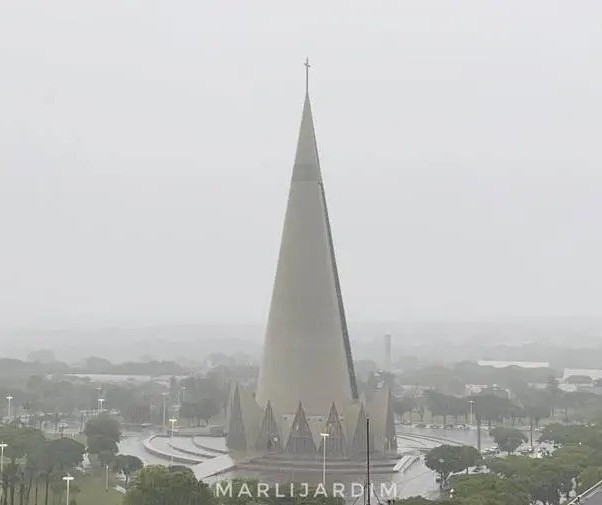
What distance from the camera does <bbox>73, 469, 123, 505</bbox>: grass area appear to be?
22464 millimetres

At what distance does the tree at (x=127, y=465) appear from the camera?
25.6 meters

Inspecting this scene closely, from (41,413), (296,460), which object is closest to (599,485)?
(296,460)

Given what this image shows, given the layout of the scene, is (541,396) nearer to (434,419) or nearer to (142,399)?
(434,419)

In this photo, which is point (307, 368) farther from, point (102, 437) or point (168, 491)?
point (168, 491)

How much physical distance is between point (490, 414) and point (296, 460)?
18.6 metres

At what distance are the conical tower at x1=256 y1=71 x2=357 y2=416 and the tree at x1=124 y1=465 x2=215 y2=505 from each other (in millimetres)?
9376

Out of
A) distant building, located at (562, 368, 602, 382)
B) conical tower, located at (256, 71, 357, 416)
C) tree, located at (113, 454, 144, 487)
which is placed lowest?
tree, located at (113, 454, 144, 487)

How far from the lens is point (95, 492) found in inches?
937

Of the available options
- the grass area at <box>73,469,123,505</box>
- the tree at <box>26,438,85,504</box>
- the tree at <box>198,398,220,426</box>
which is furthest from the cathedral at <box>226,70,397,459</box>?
the tree at <box>198,398,220,426</box>

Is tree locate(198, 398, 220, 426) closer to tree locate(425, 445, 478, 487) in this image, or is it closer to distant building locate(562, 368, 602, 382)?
tree locate(425, 445, 478, 487)

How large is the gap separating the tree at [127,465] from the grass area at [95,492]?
359 millimetres

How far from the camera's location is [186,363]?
239 feet

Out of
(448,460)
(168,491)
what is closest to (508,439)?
(448,460)

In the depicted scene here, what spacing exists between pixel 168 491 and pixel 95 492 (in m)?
6.60
